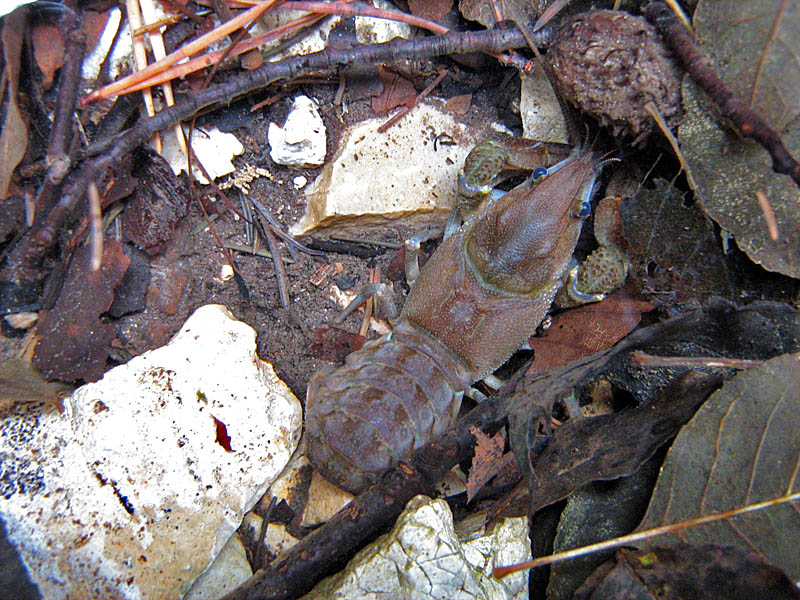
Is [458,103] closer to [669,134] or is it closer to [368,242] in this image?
[368,242]

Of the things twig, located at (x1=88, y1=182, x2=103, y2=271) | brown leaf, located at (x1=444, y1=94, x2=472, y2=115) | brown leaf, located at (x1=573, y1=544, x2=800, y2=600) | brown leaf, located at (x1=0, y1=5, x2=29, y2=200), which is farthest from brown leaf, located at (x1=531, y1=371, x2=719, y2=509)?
brown leaf, located at (x1=0, y1=5, x2=29, y2=200)

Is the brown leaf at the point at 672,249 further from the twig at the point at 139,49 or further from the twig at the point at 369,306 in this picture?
the twig at the point at 139,49

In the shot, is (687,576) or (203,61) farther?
(203,61)

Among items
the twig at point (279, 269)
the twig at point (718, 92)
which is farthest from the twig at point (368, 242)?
the twig at point (718, 92)

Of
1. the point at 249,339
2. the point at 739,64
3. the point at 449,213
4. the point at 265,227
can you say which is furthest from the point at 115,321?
the point at 739,64

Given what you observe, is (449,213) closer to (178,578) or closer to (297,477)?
(297,477)

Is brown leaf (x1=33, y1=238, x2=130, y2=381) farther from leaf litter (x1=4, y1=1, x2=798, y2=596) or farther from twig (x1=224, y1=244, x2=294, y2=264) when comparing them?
twig (x1=224, y1=244, x2=294, y2=264)

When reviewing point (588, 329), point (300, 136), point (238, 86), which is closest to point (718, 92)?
point (588, 329)

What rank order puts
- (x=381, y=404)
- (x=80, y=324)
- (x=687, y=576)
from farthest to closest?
(x=381, y=404) < (x=80, y=324) < (x=687, y=576)
